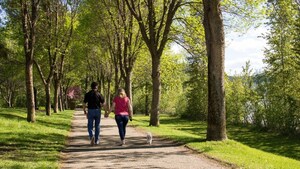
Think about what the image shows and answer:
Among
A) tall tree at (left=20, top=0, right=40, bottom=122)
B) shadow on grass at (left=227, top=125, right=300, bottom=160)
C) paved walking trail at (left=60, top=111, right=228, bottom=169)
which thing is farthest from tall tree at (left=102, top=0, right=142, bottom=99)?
paved walking trail at (left=60, top=111, right=228, bottom=169)

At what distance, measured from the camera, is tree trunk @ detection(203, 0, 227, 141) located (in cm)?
1345

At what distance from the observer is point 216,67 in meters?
13.5

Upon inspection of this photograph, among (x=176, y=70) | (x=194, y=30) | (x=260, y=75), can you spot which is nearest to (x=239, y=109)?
(x=260, y=75)

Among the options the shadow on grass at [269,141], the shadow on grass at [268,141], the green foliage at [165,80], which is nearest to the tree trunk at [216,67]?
the shadow on grass at [268,141]

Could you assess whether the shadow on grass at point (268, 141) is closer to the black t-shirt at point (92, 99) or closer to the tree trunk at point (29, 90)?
the black t-shirt at point (92, 99)

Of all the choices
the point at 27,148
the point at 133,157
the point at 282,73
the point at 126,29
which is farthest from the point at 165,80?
the point at 133,157

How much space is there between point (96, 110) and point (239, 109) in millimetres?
28330

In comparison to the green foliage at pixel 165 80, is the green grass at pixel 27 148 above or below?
below

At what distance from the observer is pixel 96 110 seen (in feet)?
42.6

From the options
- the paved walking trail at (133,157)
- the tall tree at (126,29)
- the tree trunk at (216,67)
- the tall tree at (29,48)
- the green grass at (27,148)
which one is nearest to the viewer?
the green grass at (27,148)

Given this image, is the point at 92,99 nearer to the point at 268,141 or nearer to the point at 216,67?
the point at 216,67

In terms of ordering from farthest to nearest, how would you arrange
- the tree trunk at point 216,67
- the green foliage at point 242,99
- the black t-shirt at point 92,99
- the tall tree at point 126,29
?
the green foliage at point 242,99, the tall tree at point 126,29, the tree trunk at point 216,67, the black t-shirt at point 92,99

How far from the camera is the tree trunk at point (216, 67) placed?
13.4 meters

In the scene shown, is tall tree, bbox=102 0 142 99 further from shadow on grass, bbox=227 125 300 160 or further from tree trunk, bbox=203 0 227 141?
tree trunk, bbox=203 0 227 141
